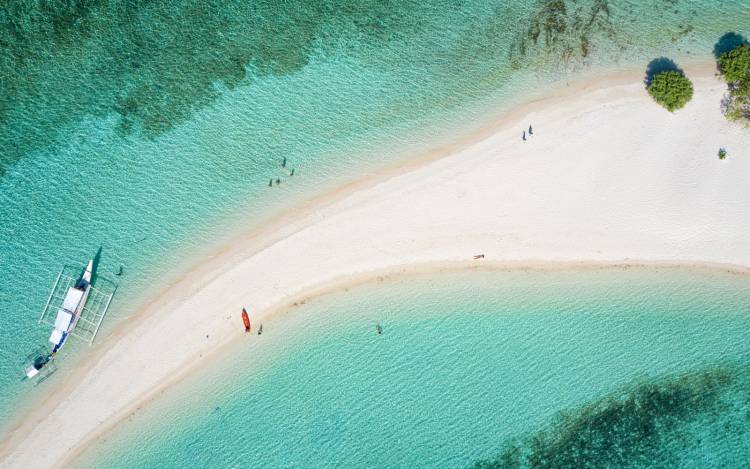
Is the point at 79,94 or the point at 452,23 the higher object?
the point at 452,23

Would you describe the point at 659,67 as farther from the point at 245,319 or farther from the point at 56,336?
the point at 56,336

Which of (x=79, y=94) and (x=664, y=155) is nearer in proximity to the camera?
(x=664, y=155)

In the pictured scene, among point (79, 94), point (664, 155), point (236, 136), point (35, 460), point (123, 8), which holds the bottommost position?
point (35, 460)

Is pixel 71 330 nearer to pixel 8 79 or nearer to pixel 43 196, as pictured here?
pixel 43 196

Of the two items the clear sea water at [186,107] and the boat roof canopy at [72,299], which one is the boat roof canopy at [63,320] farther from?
the clear sea water at [186,107]

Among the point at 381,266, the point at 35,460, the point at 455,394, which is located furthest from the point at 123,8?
the point at 455,394

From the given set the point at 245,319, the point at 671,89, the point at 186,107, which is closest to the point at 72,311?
the point at 245,319
